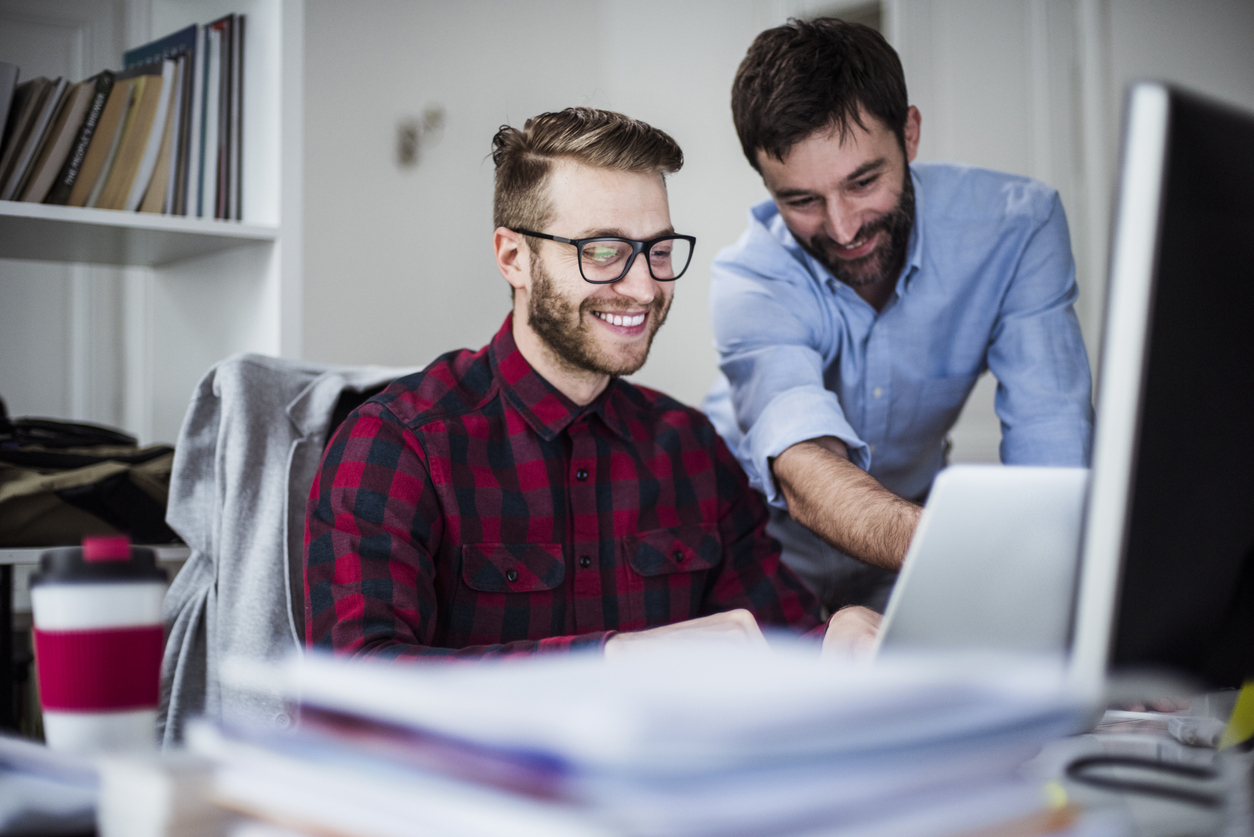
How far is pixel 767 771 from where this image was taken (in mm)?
331

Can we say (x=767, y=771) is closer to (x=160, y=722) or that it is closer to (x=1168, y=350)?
(x=1168, y=350)

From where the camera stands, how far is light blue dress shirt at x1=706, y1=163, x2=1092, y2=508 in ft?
5.68

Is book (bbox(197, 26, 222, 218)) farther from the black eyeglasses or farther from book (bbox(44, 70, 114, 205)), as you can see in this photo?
the black eyeglasses

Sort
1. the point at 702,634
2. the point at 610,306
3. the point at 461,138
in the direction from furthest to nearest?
1. the point at 461,138
2. the point at 610,306
3. the point at 702,634

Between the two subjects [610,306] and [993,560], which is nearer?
[993,560]

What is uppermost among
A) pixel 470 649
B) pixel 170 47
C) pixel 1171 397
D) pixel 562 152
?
pixel 170 47

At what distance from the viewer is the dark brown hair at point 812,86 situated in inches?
65.8

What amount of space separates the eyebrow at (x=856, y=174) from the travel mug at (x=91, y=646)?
53.8 inches

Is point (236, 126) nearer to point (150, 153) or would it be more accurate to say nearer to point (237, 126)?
point (237, 126)

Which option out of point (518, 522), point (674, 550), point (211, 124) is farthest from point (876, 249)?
point (211, 124)

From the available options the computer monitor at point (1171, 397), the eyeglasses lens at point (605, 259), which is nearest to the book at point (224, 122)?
the eyeglasses lens at point (605, 259)

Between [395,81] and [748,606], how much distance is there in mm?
1808

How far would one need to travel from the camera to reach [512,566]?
131cm

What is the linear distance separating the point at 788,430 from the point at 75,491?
1053mm
